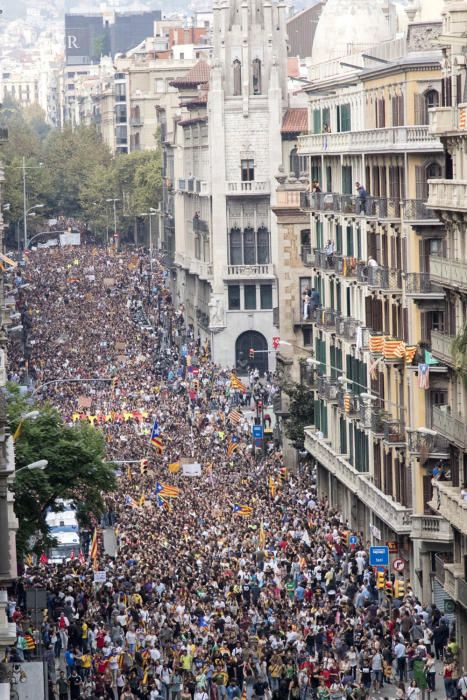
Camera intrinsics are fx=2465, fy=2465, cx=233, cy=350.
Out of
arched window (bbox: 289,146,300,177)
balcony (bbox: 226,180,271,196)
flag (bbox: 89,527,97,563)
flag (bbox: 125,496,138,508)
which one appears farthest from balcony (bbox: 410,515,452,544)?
balcony (bbox: 226,180,271,196)

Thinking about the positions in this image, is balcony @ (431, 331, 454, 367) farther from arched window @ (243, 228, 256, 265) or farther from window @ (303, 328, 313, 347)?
arched window @ (243, 228, 256, 265)

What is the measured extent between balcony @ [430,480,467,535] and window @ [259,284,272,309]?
262 ft

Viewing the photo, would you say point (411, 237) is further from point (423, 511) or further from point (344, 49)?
point (344, 49)

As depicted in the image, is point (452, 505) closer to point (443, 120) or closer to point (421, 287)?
point (443, 120)

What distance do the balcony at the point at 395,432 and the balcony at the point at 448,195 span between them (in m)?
11.8

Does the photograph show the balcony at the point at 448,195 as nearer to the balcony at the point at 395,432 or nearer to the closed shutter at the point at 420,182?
the closed shutter at the point at 420,182

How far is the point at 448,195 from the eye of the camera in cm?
5703

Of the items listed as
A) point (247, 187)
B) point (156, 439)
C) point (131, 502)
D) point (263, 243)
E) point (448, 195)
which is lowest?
point (131, 502)

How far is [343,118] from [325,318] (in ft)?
22.5

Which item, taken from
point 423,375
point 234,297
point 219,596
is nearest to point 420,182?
point 423,375

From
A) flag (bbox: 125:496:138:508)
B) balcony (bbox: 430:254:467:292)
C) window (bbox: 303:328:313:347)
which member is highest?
balcony (bbox: 430:254:467:292)

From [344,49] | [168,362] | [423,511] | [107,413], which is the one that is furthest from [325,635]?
[168,362]

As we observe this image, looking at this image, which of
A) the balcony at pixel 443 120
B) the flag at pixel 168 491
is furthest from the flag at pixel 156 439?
the balcony at pixel 443 120

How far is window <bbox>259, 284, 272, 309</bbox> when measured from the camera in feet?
456
